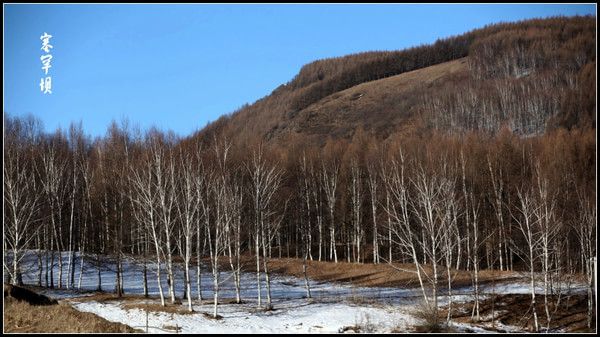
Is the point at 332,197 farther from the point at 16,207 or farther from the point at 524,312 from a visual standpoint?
the point at 16,207

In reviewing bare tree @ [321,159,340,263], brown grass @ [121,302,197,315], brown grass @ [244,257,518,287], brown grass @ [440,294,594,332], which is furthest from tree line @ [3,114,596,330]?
brown grass @ [121,302,197,315]

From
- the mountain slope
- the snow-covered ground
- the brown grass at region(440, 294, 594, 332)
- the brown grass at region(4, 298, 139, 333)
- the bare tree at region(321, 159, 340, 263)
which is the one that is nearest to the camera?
the brown grass at region(4, 298, 139, 333)

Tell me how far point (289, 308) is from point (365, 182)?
29.7 m

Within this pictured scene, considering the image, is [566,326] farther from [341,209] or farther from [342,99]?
[342,99]

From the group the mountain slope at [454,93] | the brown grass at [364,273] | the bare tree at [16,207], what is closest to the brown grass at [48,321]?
the bare tree at [16,207]

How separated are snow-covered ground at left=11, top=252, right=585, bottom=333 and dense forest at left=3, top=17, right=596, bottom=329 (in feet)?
5.74

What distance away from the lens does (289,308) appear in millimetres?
23812

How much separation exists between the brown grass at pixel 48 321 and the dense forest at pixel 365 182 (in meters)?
5.39

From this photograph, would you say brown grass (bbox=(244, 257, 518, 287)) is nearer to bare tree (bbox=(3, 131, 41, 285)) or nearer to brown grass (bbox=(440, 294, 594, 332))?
brown grass (bbox=(440, 294, 594, 332))

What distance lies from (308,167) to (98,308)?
3287cm

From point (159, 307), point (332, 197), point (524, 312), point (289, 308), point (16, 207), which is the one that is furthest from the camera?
point (332, 197)

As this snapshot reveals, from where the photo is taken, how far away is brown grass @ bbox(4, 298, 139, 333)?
1487 centimetres

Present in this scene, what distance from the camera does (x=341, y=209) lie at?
49250 millimetres

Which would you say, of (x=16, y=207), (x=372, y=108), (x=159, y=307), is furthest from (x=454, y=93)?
(x=16, y=207)
